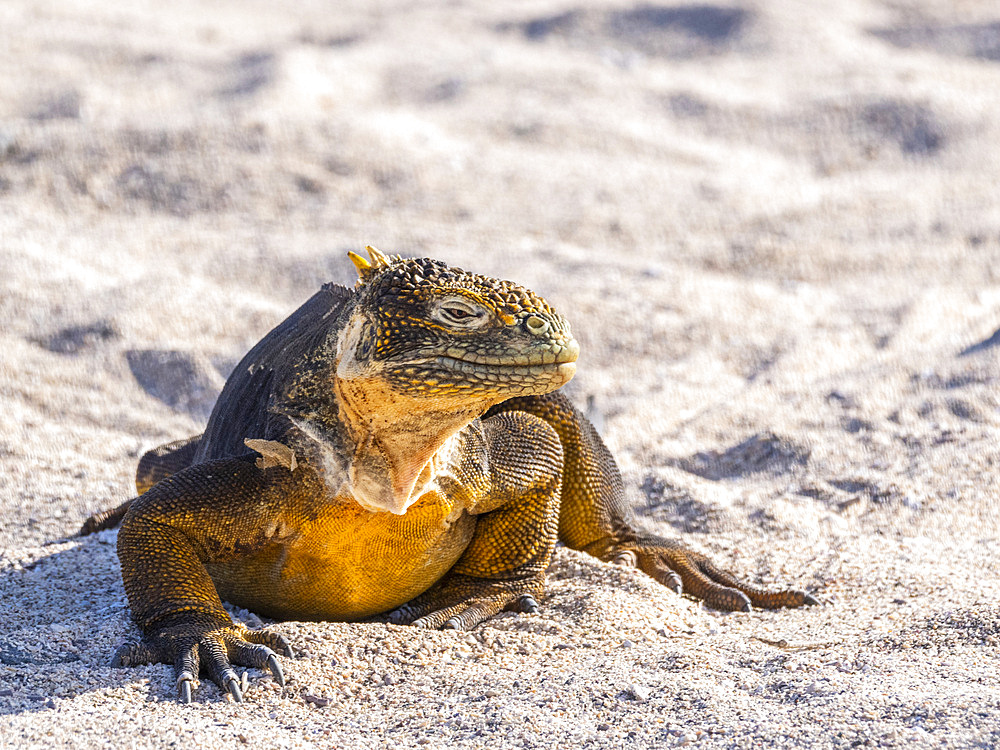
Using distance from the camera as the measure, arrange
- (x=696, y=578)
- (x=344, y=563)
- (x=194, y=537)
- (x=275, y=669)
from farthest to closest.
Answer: (x=696, y=578)
(x=344, y=563)
(x=194, y=537)
(x=275, y=669)

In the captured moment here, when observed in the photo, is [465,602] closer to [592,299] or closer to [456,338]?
[456,338]

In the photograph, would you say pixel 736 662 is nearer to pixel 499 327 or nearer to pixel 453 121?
pixel 499 327

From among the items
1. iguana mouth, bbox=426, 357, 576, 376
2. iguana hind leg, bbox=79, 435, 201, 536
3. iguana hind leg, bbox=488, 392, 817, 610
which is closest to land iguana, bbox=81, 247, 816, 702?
iguana mouth, bbox=426, 357, 576, 376

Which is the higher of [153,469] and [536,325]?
[536,325]

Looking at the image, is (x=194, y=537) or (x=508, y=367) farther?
(x=194, y=537)

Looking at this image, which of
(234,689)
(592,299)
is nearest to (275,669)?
(234,689)

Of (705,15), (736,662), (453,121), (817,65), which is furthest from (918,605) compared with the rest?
(705,15)

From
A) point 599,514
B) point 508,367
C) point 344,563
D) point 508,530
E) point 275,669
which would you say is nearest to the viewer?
point 508,367
